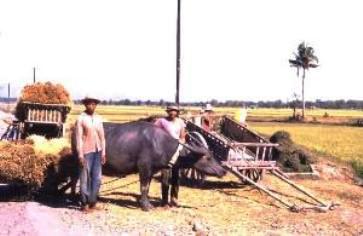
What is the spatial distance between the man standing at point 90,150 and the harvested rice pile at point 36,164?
651 millimetres

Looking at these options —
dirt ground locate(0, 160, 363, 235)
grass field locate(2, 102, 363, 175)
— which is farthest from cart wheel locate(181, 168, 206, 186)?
grass field locate(2, 102, 363, 175)

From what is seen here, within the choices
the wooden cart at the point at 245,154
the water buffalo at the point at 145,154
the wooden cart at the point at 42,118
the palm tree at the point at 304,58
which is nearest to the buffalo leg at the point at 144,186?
the water buffalo at the point at 145,154

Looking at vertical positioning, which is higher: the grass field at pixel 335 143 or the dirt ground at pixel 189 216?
the dirt ground at pixel 189 216

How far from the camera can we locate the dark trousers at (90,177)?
41.7 ft

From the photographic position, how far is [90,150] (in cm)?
1269

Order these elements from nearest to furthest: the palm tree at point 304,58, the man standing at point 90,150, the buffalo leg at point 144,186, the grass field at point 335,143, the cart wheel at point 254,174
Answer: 1. the man standing at point 90,150
2. the buffalo leg at point 144,186
3. the cart wheel at point 254,174
4. the grass field at point 335,143
5. the palm tree at point 304,58

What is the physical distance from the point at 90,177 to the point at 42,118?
725cm

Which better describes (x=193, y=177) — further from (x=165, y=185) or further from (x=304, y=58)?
(x=304, y=58)

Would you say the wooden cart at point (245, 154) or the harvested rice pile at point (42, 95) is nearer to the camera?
the wooden cart at point (245, 154)

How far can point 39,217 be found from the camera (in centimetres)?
1163

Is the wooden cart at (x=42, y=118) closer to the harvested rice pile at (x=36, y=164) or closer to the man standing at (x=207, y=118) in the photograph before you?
the man standing at (x=207, y=118)

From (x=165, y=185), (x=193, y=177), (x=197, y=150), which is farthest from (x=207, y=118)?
(x=165, y=185)

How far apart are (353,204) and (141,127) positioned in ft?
19.5

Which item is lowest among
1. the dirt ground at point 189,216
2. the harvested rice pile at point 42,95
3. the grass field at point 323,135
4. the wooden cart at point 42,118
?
the grass field at point 323,135
